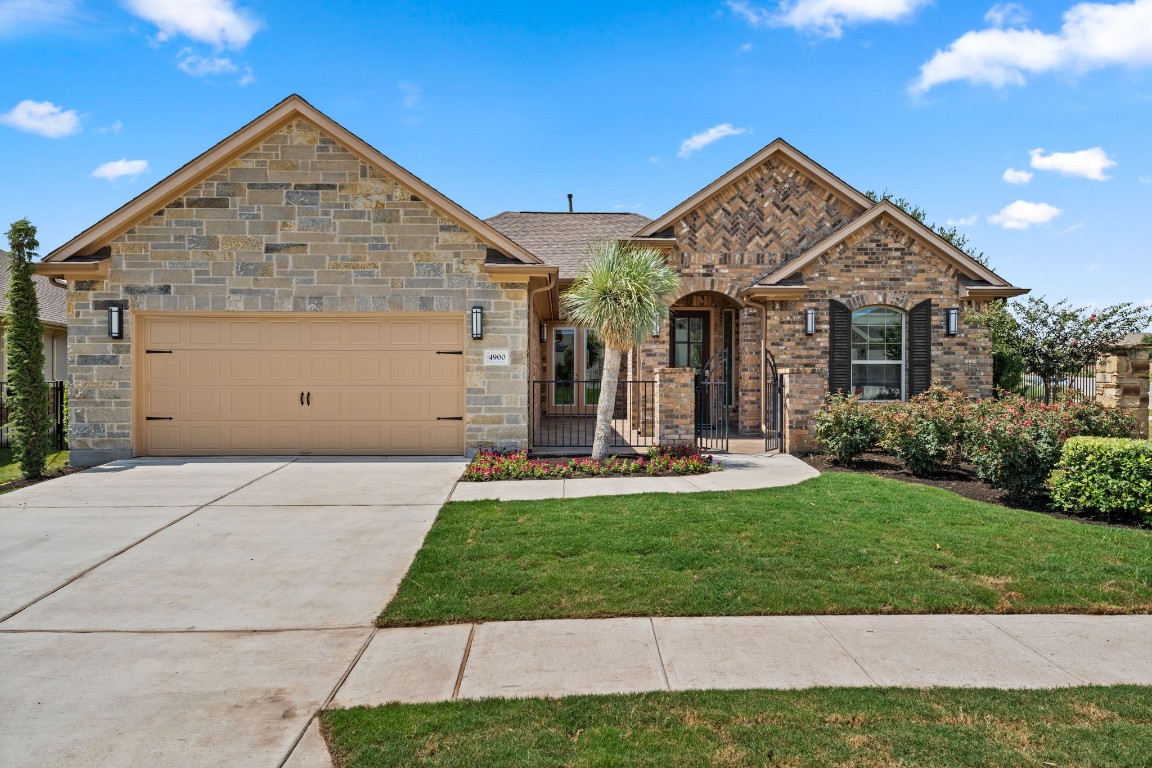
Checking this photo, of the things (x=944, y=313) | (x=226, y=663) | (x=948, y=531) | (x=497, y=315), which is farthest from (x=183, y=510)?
(x=944, y=313)

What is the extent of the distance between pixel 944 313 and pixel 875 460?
3.80m

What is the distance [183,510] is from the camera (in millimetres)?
8117

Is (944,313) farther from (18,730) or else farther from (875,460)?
(18,730)

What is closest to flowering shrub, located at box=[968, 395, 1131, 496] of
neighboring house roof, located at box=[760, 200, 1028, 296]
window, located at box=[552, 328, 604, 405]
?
neighboring house roof, located at box=[760, 200, 1028, 296]

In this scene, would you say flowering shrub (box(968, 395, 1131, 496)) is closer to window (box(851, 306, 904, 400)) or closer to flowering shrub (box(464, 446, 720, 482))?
flowering shrub (box(464, 446, 720, 482))

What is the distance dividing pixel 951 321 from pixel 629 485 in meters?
8.31

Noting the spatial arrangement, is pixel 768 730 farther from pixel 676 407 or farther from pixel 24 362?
pixel 24 362

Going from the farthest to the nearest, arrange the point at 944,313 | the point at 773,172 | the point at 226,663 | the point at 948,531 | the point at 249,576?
1. the point at 773,172
2. the point at 944,313
3. the point at 948,531
4. the point at 249,576
5. the point at 226,663

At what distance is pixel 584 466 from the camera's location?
10391 millimetres

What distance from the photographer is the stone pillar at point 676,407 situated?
445 inches

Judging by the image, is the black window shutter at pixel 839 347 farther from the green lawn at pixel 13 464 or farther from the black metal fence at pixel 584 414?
the green lawn at pixel 13 464

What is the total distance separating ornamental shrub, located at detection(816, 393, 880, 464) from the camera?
1129 centimetres

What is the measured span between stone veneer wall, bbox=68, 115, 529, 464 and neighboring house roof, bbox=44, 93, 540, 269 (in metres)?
0.12

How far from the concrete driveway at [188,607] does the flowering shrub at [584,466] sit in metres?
0.83
